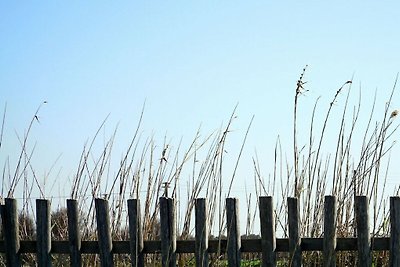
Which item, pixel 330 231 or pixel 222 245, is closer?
pixel 330 231

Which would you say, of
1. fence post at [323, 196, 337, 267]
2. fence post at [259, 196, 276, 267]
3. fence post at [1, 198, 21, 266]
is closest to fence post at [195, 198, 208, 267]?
fence post at [259, 196, 276, 267]

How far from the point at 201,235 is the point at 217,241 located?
10 cm

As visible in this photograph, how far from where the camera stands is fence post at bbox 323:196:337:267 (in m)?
4.01

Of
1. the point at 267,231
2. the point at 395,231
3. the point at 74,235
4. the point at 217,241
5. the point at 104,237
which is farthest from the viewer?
the point at 74,235

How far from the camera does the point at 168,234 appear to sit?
4230 mm

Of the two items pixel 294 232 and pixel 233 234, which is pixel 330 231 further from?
pixel 233 234

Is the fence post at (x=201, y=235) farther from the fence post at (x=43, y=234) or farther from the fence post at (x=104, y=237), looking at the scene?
the fence post at (x=43, y=234)

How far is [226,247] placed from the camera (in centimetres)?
420

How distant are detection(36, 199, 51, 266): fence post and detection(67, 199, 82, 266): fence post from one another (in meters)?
0.16

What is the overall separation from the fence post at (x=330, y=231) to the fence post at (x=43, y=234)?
1524mm

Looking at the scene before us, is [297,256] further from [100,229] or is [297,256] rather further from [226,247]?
[100,229]

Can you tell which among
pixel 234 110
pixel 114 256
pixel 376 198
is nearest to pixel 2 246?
pixel 114 256

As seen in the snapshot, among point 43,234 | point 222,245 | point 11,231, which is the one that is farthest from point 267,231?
point 11,231

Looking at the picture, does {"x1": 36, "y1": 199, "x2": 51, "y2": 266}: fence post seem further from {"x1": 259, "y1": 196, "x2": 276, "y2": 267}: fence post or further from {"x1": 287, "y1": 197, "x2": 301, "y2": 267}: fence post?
{"x1": 287, "y1": 197, "x2": 301, "y2": 267}: fence post
